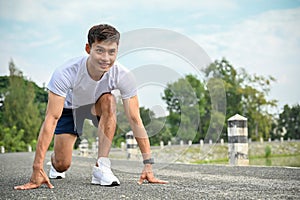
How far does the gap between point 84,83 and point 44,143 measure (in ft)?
2.34

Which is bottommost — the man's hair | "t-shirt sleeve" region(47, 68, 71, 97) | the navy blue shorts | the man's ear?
the navy blue shorts

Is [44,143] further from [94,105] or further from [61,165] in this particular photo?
[61,165]

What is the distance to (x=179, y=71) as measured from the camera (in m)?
5.50

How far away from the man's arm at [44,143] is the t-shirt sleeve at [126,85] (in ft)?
2.05

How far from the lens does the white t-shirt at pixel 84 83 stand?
4.23 meters

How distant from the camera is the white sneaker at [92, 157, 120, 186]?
14.6ft

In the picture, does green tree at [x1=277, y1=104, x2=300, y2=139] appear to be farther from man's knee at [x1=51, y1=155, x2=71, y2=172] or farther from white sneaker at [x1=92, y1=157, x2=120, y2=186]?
white sneaker at [x1=92, y1=157, x2=120, y2=186]

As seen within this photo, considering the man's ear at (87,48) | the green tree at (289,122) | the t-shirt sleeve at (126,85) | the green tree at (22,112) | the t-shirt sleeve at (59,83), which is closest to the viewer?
the t-shirt sleeve at (59,83)

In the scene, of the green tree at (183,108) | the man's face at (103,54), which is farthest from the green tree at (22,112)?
the man's face at (103,54)

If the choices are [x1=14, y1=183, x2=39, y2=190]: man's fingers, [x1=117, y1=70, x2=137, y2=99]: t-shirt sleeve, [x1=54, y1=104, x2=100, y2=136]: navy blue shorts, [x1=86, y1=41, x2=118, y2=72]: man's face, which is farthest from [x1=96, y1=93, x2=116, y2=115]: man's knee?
[x1=14, y1=183, x2=39, y2=190]: man's fingers

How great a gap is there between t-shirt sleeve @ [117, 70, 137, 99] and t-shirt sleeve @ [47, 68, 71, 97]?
0.56 metres

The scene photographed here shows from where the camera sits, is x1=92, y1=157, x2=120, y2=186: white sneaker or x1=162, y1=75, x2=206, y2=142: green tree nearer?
x1=92, y1=157, x2=120, y2=186: white sneaker

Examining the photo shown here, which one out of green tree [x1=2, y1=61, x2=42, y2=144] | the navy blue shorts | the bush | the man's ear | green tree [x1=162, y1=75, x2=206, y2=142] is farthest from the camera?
green tree [x1=2, y1=61, x2=42, y2=144]

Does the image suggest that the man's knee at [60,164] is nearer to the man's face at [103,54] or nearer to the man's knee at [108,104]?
the man's knee at [108,104]
